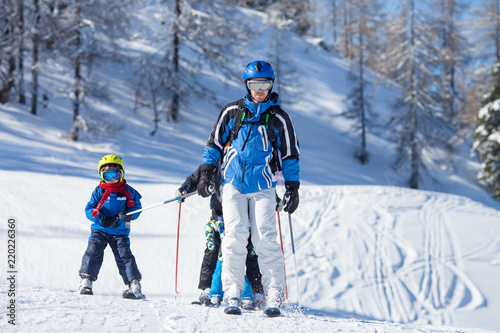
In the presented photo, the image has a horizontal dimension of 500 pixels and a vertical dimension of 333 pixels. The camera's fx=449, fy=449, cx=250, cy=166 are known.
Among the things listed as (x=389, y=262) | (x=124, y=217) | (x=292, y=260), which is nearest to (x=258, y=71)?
(x=124, y=217)

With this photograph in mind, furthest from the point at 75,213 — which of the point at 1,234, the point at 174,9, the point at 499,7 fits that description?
the point at 499,7

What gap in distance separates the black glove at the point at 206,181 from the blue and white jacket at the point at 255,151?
8 cm

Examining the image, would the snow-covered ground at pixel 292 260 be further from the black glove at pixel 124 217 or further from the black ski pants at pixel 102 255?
the black glove at pixel 124 217

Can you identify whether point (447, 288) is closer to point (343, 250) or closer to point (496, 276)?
point (496, 276)

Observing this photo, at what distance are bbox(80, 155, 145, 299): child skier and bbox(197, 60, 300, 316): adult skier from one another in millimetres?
1268

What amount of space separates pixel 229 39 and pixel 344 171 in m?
9.40

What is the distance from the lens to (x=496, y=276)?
8.02 metres

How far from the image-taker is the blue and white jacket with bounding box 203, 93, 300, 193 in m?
4.27

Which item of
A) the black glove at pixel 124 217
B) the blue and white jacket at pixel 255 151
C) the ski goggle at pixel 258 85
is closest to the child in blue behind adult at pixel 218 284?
the black glove at pixel 124 217

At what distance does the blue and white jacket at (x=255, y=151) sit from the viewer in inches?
168

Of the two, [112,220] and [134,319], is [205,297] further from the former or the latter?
[134,319]

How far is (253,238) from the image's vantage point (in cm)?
434

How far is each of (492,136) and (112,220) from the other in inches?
818

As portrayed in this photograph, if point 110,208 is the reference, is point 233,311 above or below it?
below
